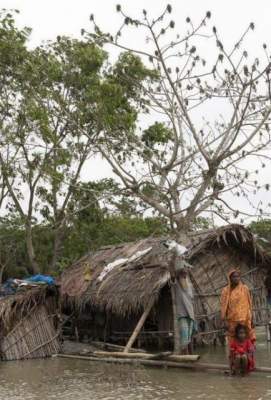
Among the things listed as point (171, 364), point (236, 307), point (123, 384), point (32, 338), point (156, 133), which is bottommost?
point (123, 384)

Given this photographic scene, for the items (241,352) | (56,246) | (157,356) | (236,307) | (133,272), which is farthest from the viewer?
(56,246)

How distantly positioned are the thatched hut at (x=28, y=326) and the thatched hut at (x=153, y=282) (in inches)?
47.2

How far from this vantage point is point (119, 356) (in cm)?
1127

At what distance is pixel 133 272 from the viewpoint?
45.0ft

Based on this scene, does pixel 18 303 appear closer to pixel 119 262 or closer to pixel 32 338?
pixel 32 338

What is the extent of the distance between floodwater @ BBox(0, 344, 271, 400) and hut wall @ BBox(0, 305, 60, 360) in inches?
49.6

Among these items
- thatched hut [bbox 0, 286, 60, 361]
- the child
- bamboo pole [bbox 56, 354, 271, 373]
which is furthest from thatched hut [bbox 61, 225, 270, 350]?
the child

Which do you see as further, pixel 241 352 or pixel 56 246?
pixel 56 246

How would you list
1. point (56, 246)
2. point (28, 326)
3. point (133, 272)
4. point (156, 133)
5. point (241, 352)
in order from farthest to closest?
point (56, 246) < point (156, 133) < point (133, 272) < point (28, 326) < point (241, 352)

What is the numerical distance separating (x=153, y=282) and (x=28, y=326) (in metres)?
2.76

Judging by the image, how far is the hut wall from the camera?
1278cm

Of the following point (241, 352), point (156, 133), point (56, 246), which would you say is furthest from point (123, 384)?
point (56, 246)

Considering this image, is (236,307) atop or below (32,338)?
atop

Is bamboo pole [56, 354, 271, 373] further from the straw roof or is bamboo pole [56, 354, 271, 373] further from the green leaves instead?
the green leaves
